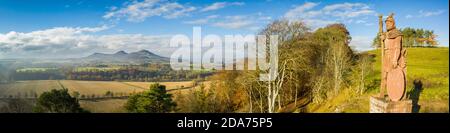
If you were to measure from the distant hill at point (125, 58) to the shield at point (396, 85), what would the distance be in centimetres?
2044

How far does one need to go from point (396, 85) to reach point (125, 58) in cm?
2626

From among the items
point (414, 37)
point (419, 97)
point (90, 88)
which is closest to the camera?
point (419, 97)

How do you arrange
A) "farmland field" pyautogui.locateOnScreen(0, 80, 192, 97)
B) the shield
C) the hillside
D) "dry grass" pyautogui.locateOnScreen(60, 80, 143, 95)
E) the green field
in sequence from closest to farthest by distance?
the shield
the hillside
the green field
"farmland field" pyautogui.locateOnScreen(0, 80, 192, 97)
"dry grass" pyautogui.locateOnScreen(60, 80, 143, 95)

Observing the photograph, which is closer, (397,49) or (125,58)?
(397,49)

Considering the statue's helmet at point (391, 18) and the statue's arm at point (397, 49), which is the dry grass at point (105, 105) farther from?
the statue's helmet at point (391, 18)

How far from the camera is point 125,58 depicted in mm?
30984

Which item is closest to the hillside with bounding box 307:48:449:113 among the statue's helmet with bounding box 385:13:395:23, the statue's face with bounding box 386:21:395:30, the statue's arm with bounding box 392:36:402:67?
the statue's arm with bounding box 392:36:402:67

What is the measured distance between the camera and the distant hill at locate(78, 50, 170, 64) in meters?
29.0

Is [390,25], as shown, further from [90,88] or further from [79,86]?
[79,86]

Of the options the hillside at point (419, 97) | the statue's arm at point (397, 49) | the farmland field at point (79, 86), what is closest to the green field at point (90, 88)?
the farmland field at point (79, 86)

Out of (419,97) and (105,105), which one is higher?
(419,97)

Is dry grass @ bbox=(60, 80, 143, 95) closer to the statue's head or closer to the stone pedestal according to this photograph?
the stone pedestal

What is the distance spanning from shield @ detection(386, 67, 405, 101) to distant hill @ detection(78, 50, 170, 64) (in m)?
20.4

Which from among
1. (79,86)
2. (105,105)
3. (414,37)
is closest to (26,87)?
(79,86)
